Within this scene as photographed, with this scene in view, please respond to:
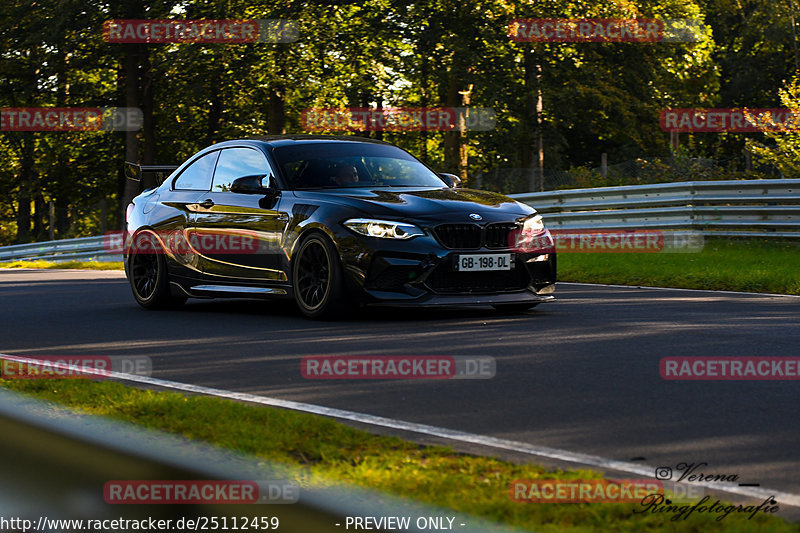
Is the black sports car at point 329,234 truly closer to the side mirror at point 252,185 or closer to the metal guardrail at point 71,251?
the side mirror at point 252,185

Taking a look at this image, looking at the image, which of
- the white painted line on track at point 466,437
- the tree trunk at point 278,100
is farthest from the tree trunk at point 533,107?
the white painted line on track at point 466,437

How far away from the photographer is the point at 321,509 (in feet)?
11.8

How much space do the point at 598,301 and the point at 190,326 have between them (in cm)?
398

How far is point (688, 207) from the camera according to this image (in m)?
18.4

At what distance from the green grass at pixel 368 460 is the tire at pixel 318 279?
3531mm

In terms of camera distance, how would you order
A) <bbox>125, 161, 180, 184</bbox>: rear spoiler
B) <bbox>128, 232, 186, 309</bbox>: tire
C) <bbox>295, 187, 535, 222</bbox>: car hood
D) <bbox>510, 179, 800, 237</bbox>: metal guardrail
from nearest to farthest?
<bbox>295, 187, 535, 222</bbox>: car hood, <bbox>128, 232, 186, 309</bbox>: tire, <bbox>125, 161, 180, 184</bbox>: rear spoiler, <bbox>510, 179, 800, 237</bbox>: metal guardrail

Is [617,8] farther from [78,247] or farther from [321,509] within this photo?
[321,509]

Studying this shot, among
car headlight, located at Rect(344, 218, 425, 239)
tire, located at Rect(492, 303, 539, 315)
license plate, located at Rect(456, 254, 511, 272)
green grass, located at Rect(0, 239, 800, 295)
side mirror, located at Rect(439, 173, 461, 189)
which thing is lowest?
green grass, located at Rect(0, 239, 800, 295)

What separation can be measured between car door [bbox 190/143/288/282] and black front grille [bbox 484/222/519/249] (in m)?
1.82

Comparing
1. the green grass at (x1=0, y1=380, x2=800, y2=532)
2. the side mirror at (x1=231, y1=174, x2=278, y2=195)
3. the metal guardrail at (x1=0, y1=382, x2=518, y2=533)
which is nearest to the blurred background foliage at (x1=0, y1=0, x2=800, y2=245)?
the side mirror at (x1=231, y1=174, x2=278, y2=195)

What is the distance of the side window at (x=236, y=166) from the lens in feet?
37.7

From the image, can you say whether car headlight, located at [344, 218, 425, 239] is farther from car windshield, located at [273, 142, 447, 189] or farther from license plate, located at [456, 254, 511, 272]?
car windshield, located at [273, 142, 447, 189]

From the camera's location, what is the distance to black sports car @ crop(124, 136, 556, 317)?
9992 mm

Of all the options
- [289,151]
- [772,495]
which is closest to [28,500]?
[772,495]
